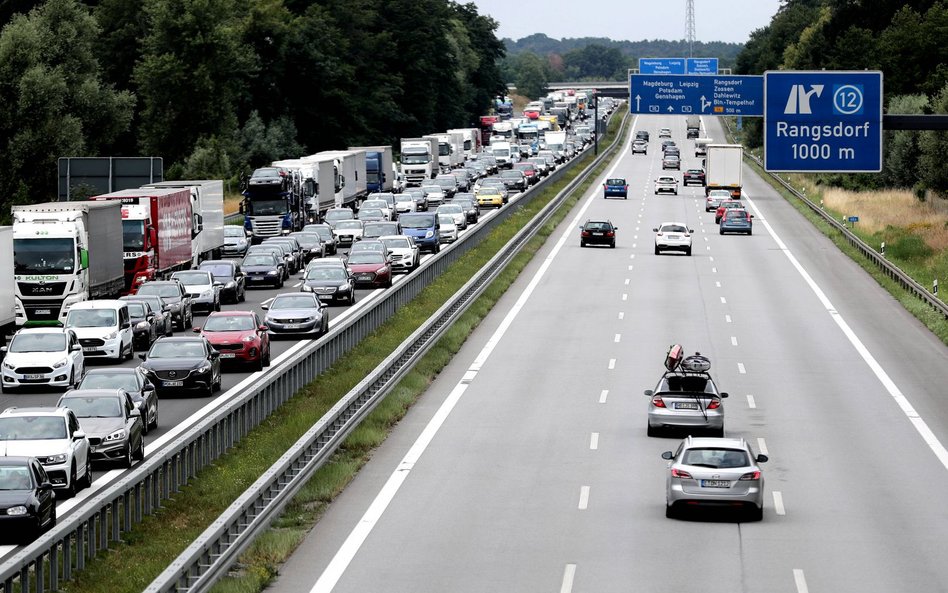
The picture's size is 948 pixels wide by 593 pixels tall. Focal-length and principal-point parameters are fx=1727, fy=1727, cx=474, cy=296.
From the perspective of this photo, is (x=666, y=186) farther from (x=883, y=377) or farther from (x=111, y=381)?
(x=111, y=381)

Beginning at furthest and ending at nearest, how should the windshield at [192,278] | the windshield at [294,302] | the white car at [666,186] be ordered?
the white car at [666,186] < the windshield at [192,278] < the windshield at [294,302]

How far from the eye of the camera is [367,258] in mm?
62031

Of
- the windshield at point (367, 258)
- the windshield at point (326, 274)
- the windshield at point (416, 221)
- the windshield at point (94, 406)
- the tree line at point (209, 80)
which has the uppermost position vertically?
the tree line at point (209, 80)

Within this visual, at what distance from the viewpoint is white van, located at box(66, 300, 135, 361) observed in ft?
141

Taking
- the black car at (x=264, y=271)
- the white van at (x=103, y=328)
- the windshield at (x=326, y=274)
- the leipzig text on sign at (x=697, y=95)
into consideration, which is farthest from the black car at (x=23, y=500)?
the black car at (x=264, y=271)

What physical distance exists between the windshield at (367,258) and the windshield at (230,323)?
1901 centimetres

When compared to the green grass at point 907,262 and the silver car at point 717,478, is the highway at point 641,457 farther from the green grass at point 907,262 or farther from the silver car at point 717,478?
the green grass at point 907,262

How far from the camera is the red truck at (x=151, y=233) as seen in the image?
55.5m

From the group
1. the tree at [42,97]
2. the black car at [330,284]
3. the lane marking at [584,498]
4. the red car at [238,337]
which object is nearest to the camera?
the lane marking at [584,498]

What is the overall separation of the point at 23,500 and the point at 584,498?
8.99 metres

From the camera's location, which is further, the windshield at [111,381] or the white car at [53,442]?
the windshield at [111,381]

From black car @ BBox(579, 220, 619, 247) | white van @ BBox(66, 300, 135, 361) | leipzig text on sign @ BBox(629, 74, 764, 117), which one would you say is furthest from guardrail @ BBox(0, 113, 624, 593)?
black car @ BBox(579, 220, 619, 247)

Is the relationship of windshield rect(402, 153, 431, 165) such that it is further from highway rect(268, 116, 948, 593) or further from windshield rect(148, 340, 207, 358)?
windshield rect(148, 340, 207, 358)

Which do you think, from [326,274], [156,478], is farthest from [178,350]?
[326,274]
